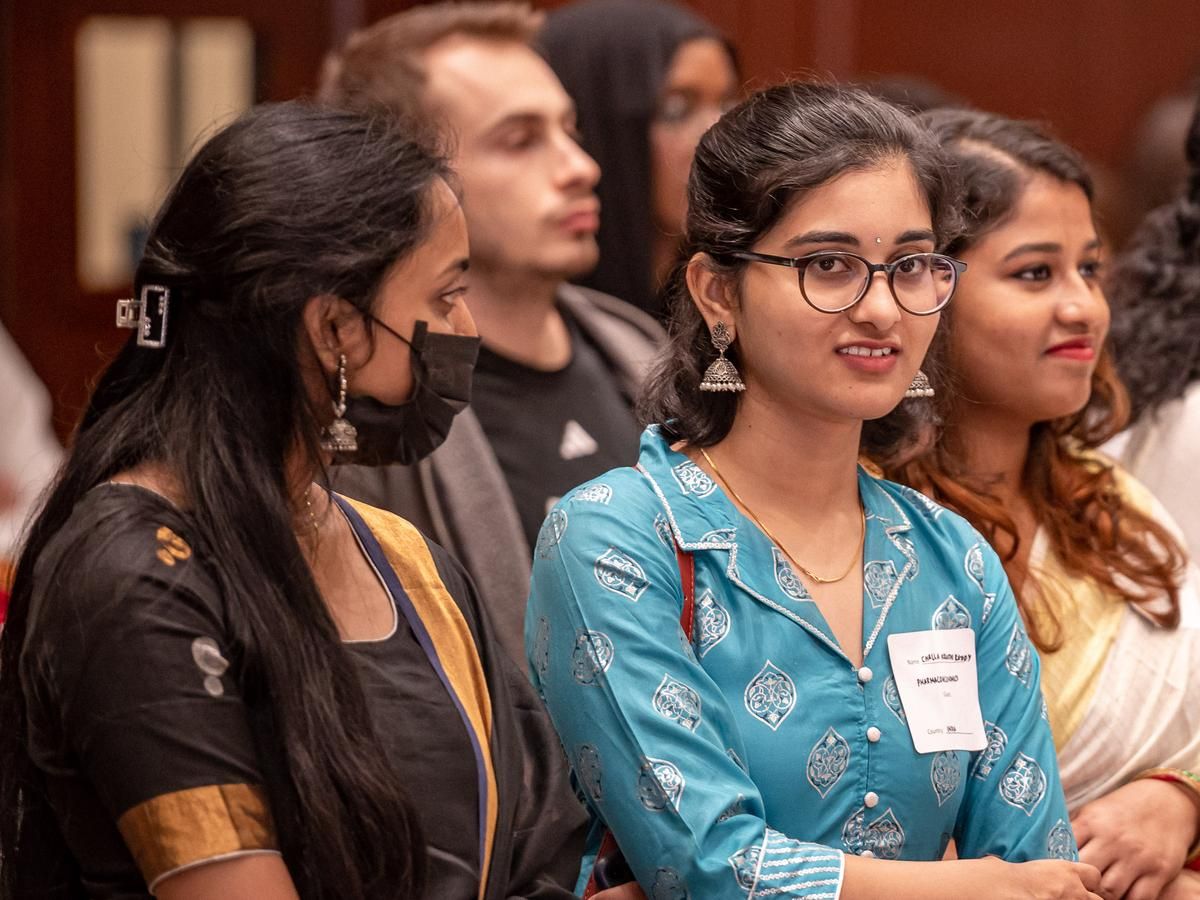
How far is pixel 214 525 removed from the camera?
182 centimetres

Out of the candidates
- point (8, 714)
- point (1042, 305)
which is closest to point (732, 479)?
point (1042, 305)

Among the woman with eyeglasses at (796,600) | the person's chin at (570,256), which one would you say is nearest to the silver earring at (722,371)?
the woman with eyeglasses at (796,600)

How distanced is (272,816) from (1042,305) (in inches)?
54.5

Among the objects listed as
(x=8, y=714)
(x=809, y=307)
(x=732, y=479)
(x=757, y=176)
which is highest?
(x=757, y=176)

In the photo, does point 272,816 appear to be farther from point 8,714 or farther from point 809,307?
point 809,307

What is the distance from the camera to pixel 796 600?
2090 millimetres

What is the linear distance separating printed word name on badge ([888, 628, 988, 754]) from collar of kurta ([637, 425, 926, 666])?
0.15 feet

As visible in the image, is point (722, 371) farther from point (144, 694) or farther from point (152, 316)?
point (144, 694)

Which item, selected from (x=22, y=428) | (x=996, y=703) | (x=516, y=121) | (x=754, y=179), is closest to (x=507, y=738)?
(x=996, y=703)

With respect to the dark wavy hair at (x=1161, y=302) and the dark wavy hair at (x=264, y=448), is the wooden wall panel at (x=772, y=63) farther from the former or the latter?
the dark wavy hair at (x=264, y=448)

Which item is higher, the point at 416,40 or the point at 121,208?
the point at 416,40

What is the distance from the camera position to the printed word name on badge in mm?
2082

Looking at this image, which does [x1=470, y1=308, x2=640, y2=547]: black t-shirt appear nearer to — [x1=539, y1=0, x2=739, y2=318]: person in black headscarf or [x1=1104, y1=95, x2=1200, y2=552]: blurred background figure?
[x1=539, y1=0, x2=739, y2=318]: person in black headscarf

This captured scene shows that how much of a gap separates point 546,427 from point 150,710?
1550 mm
